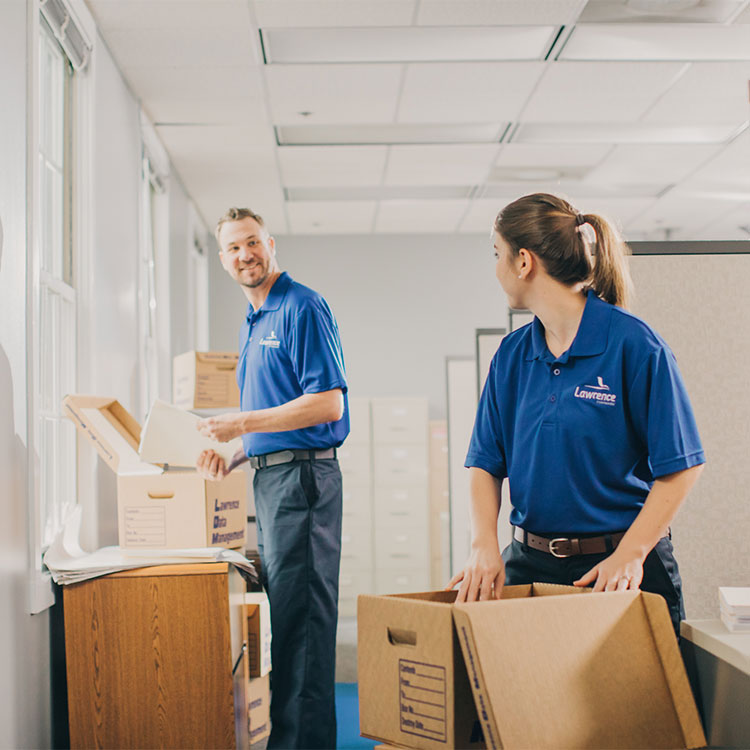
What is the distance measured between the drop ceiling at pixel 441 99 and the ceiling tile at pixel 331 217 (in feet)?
0.10

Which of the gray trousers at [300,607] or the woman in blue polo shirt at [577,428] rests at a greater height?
the woman in blue polo shirt at [577,428]

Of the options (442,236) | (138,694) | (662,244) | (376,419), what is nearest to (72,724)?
(138,694)

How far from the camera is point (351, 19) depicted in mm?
3123

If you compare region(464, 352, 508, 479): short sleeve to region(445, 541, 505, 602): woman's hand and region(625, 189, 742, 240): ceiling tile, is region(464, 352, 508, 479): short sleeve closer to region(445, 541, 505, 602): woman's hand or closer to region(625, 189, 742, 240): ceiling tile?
region(445, 541, 505, 602): woman's hand

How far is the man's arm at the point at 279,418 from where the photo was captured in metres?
2.23

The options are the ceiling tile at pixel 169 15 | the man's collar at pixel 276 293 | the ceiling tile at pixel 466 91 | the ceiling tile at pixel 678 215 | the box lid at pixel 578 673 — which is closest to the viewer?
the box lid at pixel 578 673

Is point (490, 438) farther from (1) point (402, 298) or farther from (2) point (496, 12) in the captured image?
(1) point (402, 298)

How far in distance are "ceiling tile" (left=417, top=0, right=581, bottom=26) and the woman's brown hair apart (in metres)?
1.84

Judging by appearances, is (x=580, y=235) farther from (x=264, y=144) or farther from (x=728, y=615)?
(x=264, y=144)

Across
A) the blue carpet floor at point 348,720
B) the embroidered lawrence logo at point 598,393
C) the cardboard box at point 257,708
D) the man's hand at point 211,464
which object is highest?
the embroidered lawrence logo at point 598,393

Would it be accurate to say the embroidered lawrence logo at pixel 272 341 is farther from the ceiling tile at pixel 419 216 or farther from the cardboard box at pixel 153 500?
the ceiling tile at pixel 419 216

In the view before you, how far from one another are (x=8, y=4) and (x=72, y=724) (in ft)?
5.74

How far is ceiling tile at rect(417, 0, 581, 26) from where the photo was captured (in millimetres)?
3014

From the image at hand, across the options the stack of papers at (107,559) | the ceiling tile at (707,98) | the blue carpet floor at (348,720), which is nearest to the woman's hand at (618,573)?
the stack of papers at (107,559)
